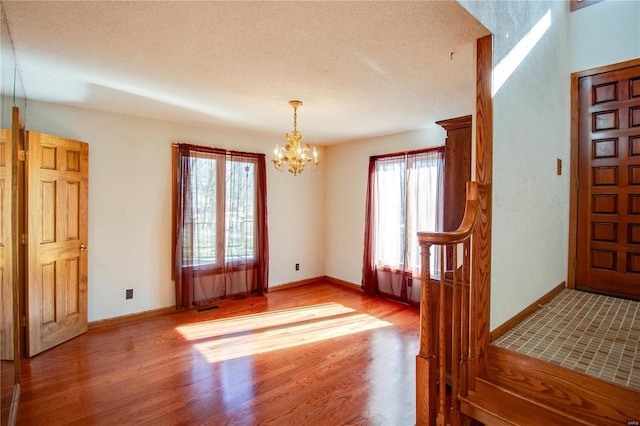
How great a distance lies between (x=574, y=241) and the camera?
9.16 feet

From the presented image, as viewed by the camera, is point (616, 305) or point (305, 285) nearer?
point (616, 305)

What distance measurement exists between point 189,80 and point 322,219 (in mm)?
3621

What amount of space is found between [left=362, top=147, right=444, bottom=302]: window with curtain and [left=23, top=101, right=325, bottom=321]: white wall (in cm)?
236

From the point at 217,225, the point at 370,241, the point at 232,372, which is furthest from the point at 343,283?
the point at 232,372

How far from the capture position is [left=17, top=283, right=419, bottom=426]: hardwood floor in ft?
7.17

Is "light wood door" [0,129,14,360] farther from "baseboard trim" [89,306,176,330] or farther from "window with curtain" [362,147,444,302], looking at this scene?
"window with curtain" [362,147,444,302]

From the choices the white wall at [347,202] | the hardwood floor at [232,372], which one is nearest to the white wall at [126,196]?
the hardwood floor at [232,372]

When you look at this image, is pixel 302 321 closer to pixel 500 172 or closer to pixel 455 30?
pixel 500 172

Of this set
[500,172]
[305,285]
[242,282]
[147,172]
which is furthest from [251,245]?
[500,172]

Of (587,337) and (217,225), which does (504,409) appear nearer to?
(587,337)

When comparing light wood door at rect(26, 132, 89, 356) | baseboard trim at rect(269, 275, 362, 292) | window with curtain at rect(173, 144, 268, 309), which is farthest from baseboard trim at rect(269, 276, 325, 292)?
light wood door at rect(26, 132, 89, 356)

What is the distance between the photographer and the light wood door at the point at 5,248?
1766 mm

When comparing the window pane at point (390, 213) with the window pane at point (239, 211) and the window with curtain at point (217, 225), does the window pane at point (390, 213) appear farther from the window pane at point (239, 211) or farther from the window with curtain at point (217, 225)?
the window pane at point (239, 211)

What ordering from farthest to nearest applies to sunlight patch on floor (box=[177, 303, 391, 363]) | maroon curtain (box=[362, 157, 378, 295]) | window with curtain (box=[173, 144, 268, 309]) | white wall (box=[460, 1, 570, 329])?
maroon curtain (box=[362, 157, 378, 295]), window with curtain (box=[173, 144, 268, 309]), sunlight patch on floor (box=[177, 303, 391, 363]), white wall (box=[460, 1, 570, 329])
